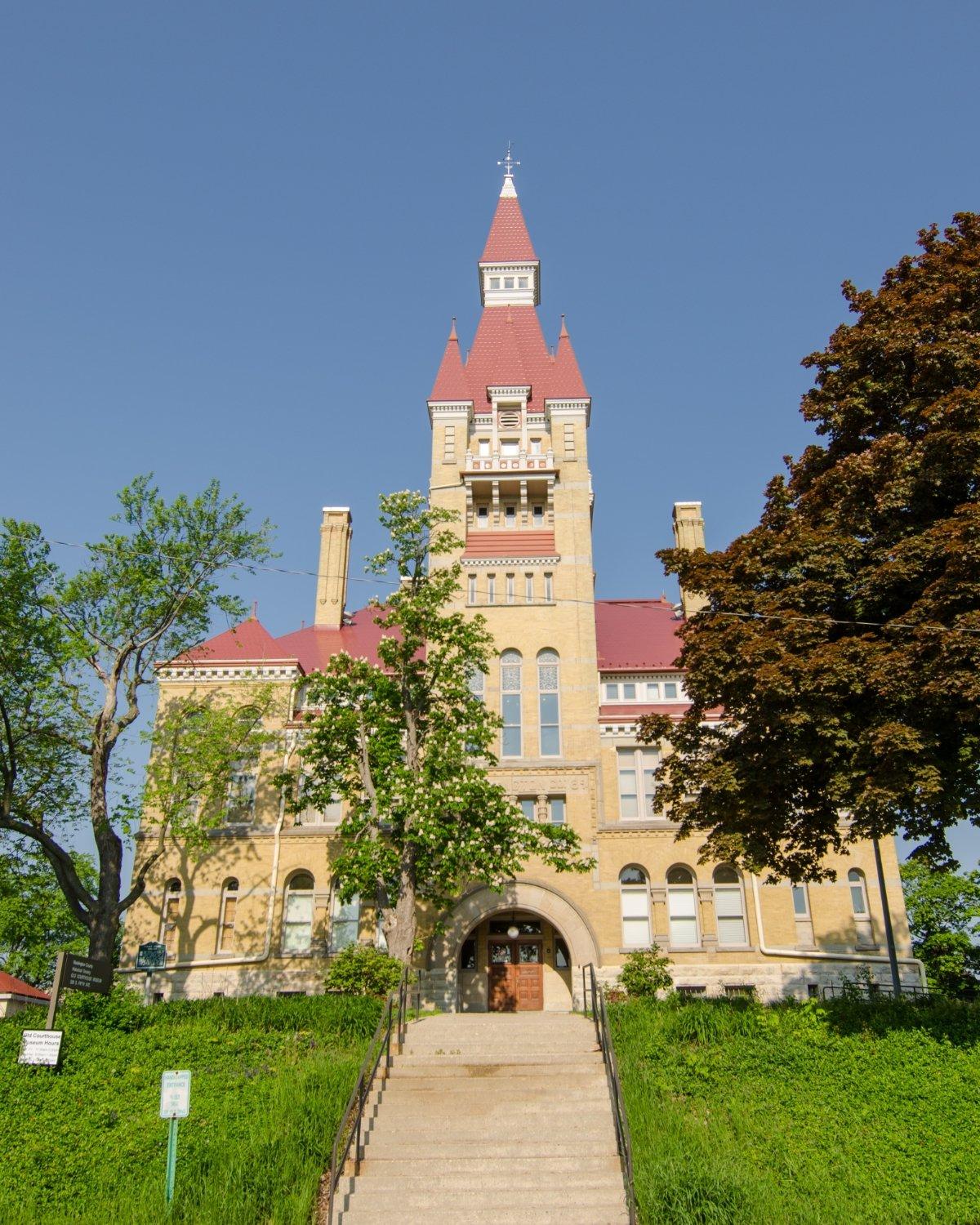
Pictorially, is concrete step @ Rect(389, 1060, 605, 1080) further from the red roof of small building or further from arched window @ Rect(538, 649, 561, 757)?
the red roof of small building

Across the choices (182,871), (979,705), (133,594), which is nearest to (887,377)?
(979,705)

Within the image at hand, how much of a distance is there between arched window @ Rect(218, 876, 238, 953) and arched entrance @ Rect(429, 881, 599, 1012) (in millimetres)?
5791

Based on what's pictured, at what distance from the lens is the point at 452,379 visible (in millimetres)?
34062

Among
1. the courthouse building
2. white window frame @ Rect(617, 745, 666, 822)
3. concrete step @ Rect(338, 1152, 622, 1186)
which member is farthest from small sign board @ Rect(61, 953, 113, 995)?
white window frame @ Rect(617, 745, 666, 822)

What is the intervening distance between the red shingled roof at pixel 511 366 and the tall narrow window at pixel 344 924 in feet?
53.7

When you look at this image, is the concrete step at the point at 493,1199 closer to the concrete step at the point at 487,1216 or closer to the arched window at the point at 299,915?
the concrete step at the point at 487,1216

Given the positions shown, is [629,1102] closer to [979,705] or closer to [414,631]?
[979,705]

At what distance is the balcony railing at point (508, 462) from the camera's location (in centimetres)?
3212

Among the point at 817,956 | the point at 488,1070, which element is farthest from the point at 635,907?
the point at 488,1070

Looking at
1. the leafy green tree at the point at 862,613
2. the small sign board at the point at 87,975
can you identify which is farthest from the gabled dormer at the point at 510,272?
the small sign board at the point at 87,975

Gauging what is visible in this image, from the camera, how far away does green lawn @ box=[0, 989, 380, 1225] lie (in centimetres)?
1211

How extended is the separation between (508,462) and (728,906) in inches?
588

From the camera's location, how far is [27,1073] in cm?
1608

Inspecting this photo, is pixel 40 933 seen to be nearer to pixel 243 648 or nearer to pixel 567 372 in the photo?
pixel 243 648
